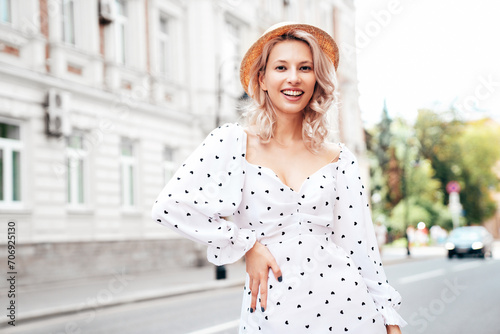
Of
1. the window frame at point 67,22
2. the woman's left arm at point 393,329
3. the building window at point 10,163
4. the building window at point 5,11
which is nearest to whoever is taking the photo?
the woman's left arm at point 393,329

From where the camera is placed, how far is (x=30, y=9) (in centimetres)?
1588

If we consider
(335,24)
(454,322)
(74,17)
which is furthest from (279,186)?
(335,24)

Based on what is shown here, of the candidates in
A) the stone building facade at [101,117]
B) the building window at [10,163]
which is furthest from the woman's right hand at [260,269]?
the building window at [10,163]

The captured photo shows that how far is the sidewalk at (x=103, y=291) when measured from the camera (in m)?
10.7

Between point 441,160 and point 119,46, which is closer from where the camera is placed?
point 119,46

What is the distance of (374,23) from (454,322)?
5.13 meters

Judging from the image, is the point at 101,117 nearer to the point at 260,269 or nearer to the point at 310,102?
the point at 310,102

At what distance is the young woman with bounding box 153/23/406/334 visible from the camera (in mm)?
2031

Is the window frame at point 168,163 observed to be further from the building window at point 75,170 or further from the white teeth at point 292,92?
the white teeth at point 292,92

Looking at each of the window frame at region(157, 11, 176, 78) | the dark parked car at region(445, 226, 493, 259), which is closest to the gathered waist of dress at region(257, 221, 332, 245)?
the window frame at region(157, 11, 176, 78)

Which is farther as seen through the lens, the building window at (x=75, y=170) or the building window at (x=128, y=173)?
the building window at (x=128, y=173)

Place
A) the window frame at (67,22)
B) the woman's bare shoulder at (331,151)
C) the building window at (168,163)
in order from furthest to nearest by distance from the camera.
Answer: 1. the building window at (168,163)
2. the window frame at (67,22)
3. the woman's bare shoulder at (331,151)

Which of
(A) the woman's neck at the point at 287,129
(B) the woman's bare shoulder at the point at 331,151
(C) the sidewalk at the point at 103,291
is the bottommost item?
(C) the sidewalk at the point at 103,291

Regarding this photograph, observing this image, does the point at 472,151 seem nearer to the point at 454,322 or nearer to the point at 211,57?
the point at 211,57
